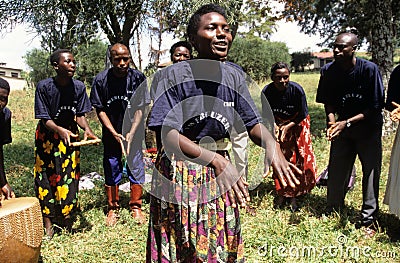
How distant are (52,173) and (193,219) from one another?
7.19 ft

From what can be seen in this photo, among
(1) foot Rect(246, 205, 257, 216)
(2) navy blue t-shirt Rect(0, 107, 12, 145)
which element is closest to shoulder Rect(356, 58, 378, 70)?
(1) foot Rect(246, 205, 257, 216)

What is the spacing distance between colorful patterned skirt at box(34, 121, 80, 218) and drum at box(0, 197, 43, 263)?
67 cm

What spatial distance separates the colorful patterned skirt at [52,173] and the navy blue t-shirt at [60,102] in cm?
18

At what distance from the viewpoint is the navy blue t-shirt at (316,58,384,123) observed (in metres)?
3.84

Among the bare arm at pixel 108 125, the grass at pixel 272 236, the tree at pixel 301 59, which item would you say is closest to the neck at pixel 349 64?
the grass at pixel 272 236

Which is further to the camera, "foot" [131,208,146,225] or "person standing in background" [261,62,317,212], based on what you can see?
"person standing in background" [261,62,317,212]

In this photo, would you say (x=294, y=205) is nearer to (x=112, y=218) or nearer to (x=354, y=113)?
(x=354, y=113)

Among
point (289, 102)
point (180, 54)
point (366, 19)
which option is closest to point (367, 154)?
point (289, 102)

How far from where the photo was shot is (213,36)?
211 centimetres

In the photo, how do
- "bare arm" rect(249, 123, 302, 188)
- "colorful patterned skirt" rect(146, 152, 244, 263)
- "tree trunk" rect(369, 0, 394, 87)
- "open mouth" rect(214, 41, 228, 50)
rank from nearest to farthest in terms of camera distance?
"bare arm" rect(249, 123, 302, 188)
"open mouth" rect(214, 41, 228, 50)
"colorful patterned skirt" rect(146, 152, 244, 263)
"tree trunk" rect(369, 0, 394, 87)

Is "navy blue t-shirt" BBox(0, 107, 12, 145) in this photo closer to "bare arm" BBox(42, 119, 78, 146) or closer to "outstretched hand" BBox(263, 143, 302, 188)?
"bare arm" BBox(42, 119, 78, 146)

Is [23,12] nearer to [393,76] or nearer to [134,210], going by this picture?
[134,210]

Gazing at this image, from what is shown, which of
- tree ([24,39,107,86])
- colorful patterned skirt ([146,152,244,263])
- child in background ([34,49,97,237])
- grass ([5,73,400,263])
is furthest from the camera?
tree ([24,39,107,86])

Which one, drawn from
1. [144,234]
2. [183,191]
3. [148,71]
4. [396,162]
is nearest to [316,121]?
[148,71]
